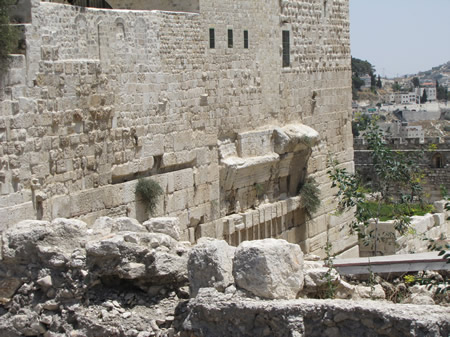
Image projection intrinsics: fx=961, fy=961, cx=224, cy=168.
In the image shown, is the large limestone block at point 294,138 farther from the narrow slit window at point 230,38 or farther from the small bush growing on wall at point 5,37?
the small bush growing on wall at point 5,37

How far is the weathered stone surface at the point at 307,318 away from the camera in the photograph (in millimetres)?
6688

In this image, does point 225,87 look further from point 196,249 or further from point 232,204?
point 196,249

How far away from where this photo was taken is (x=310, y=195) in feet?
51.1

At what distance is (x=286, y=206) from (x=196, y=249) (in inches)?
301

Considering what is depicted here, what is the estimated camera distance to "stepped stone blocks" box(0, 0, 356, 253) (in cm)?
990

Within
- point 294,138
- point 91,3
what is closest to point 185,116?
point 91,3

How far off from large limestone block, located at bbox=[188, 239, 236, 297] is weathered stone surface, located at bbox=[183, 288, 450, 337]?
13cm

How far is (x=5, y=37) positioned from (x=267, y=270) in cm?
372

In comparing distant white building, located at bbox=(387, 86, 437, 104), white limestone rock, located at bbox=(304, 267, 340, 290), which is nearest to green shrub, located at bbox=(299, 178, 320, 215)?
white limestone rock, located at bbox=(304, 267, 340, 290)

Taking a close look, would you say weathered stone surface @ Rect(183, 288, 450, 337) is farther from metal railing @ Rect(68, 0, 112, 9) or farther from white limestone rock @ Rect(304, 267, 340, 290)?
metal railing @ Rect(68, 0, 112, 9)

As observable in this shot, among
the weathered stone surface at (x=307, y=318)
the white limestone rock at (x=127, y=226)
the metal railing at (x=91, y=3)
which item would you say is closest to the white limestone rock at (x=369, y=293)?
the weathered stone surface at (x=307, y=318)

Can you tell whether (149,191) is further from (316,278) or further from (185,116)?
(316,278)

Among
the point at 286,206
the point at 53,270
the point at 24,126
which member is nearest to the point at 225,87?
the point at 286,206

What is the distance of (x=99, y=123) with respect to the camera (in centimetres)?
1091
